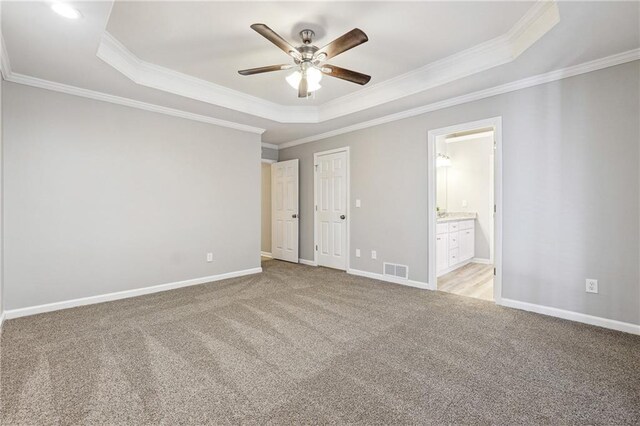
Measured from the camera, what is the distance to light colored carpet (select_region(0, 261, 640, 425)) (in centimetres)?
161

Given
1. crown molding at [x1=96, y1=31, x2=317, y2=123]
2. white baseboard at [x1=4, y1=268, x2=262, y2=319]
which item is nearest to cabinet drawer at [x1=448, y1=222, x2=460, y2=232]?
crown molding at [x1=96, y1=31, x2=317, y2=123]

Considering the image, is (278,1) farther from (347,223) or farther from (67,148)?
(347,223)

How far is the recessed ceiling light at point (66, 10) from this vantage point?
6.38 ft

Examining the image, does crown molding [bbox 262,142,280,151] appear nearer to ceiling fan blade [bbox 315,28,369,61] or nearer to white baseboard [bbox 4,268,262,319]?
white baseboard [bbox 4,268,262,319]

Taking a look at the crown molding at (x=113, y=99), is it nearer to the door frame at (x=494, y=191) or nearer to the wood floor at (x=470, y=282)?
the door frame at (x=494, y=191)

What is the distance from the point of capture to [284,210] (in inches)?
241

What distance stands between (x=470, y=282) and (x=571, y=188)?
198 centimetres

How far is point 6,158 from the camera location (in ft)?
9.63

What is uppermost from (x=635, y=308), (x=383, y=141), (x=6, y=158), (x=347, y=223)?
(x=383, y=141)

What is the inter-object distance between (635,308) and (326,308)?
9.09 feet

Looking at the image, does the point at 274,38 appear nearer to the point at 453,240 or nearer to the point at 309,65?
the point at 309,65

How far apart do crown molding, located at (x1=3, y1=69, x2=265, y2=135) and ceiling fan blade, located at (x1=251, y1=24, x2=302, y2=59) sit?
2330mm

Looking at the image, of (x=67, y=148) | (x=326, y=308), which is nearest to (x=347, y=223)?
(x=326, y=308)

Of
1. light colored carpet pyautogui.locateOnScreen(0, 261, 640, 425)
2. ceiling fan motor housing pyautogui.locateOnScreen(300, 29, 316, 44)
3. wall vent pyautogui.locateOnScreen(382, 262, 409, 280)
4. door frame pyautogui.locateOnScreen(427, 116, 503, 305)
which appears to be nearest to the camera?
light colored carpet pyautogui.locateOnScreen(0, 261, 640, 425)
